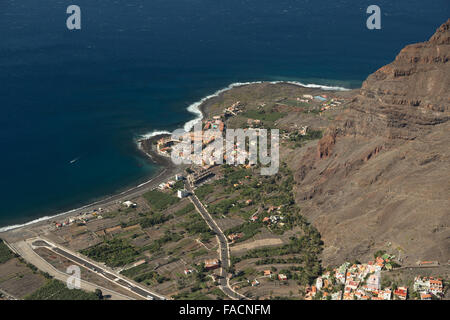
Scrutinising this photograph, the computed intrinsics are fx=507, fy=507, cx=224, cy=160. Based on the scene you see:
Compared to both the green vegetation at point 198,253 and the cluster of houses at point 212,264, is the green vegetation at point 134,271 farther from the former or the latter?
the cluster of houses at point 212,264

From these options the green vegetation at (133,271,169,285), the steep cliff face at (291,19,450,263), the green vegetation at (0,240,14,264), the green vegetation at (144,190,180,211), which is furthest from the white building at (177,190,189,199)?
the green vegetation at (0,240,14,264)

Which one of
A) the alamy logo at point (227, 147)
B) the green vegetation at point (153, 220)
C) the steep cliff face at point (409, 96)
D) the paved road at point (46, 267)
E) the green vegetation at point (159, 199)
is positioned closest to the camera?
the paved road at point (46, 267)

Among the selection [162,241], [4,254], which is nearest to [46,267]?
[4,254]

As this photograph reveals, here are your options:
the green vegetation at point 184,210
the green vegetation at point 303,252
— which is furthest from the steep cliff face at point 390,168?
the green vegetation at point 184,210

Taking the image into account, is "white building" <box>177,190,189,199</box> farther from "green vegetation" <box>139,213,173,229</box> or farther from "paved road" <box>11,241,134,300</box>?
"paved road" <box>11,241,134,300</box>
